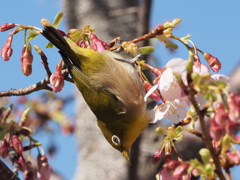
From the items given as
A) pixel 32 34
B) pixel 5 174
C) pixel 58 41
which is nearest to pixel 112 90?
pixel 58 41

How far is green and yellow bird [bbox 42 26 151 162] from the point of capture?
3.15 metres

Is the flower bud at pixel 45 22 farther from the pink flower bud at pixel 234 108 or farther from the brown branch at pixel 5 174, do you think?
the pink flower bud at pixel 234 108

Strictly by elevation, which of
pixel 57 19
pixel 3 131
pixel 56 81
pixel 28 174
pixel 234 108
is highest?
pixel 57 19

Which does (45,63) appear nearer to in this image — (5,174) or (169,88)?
(5,174)

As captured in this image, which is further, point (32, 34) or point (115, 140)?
point (115, 140)

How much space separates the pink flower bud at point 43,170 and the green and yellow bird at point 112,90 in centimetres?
54

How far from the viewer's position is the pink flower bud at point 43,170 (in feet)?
10.1

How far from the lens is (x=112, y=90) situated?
129 inches

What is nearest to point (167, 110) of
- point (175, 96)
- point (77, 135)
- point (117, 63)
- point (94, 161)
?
point (175, 96)

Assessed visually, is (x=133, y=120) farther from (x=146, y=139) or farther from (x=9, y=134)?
(x=146, y=139)

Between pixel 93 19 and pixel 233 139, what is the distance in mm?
4208

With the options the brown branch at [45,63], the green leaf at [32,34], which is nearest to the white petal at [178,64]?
the brown branch at [45,63]

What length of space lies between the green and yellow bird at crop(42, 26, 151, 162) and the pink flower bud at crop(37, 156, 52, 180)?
537 millimetres

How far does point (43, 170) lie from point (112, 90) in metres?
0.79
